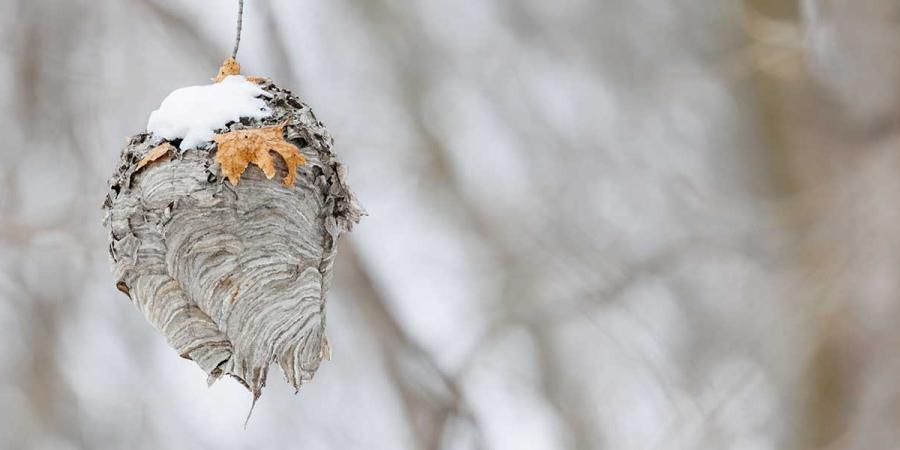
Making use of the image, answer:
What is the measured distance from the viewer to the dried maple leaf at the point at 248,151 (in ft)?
5.19

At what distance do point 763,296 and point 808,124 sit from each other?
0.45 m

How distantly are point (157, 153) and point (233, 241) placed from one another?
0.15 meters

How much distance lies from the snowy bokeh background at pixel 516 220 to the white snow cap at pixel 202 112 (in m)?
1.55

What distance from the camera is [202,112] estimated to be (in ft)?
5.30

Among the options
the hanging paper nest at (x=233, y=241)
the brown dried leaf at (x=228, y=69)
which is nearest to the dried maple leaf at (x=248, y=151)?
the hanging paper nest at (x=233, y=241)

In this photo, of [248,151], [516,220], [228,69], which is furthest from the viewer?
[516,220]

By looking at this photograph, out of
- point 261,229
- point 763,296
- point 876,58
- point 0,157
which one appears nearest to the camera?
point 261,229

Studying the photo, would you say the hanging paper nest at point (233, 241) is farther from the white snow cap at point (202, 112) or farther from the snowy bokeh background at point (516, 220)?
the snowy bokeh background at point (516, 220)

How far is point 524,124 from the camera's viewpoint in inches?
127

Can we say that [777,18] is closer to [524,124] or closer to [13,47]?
[524,124]

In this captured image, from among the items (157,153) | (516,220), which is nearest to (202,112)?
(157,153)

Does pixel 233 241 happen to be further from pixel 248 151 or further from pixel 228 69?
pixel 228 69

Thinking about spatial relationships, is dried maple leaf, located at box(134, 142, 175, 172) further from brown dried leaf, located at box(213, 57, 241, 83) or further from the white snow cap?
brown dried leaf, located at box(213, 57, 241, 83)

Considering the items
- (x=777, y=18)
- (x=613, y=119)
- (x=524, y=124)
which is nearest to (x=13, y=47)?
(x=524, y=124)
